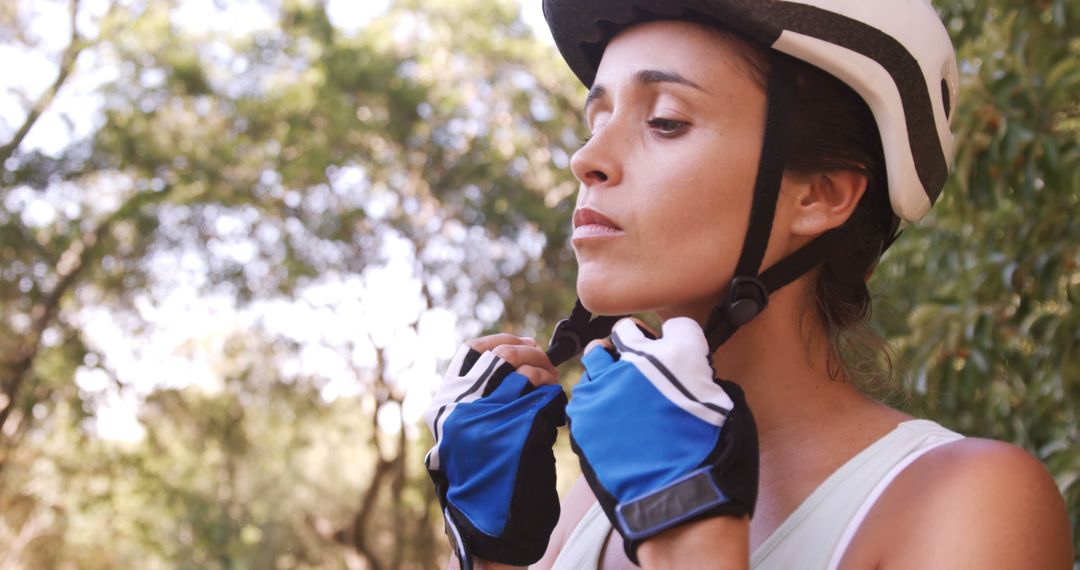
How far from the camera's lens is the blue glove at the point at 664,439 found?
1.39 metres

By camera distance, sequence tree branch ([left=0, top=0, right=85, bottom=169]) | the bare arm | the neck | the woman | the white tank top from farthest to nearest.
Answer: tree branch ([left=0, top=0, right=85, bottom=169]), the neck, the white tank top, the woman, the bare arm

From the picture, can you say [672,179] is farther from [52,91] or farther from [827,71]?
[52,91]

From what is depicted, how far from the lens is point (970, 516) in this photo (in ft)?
4.87

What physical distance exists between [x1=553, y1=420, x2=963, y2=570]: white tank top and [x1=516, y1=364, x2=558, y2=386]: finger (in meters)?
0.46

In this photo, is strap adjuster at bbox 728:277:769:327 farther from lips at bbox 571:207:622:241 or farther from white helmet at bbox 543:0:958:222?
white helmet at bbox 543:0:958:222

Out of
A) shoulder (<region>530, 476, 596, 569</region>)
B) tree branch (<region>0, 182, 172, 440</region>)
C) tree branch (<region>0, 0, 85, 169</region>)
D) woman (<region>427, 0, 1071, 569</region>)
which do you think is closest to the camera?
woman (<region>427, 0, 1071, 569</region>)

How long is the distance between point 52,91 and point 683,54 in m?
16.6

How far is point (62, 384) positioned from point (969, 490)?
18.0 m

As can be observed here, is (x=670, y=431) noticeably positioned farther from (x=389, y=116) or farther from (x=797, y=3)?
(x=389, y=116)

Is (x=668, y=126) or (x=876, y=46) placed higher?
(x=876, y=46)

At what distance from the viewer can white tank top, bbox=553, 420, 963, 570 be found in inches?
62.9

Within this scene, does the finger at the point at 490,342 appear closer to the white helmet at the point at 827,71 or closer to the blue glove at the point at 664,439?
the white helmet at the point at 827,71

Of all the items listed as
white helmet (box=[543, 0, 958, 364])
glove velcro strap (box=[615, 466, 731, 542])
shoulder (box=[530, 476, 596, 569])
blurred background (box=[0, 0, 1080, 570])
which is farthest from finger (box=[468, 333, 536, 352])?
blurred background (box=[0, 0, 1080, 570])

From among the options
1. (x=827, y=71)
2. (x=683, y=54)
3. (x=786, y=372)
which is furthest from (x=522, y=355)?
(x=827, y=71)
